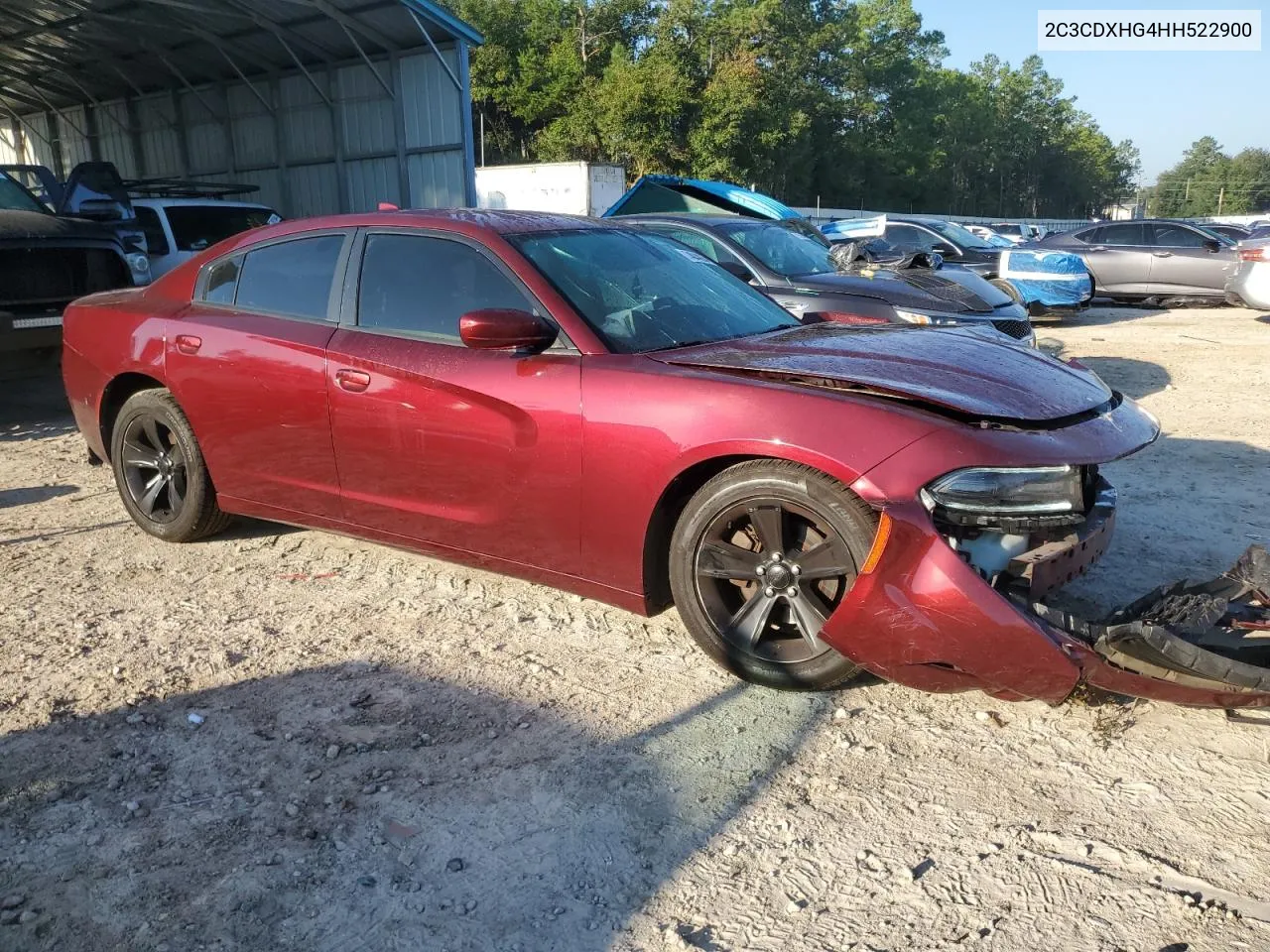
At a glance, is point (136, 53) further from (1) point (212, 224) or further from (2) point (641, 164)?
(2) point (641, 164)

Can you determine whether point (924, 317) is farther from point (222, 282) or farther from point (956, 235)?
point (956, 235)

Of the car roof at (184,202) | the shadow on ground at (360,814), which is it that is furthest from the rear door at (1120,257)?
the shadow on ground at (360,814)

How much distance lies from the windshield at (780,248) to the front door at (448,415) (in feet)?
14.7

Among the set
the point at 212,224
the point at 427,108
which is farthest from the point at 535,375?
the point at 427,108

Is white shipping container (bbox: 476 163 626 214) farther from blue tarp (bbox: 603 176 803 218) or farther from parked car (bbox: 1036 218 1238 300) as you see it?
parked car (bbox: 1036 218 1238 300)

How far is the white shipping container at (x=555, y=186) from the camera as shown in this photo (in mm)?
23219

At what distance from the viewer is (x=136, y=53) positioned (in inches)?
772

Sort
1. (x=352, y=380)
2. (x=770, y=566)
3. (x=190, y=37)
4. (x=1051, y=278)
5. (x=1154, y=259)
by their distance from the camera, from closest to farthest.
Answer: (x=770, y=566), (x=352, y=380), (x=1051, y=278), (x=1154, y=259), (x=190, y=37)

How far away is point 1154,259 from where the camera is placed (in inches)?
598

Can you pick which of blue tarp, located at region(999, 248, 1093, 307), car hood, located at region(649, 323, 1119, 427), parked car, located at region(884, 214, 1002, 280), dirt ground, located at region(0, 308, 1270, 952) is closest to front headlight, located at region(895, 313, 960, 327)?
dirt ground, located at region(0, 308, 1270, 952)

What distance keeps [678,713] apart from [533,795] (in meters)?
0.62

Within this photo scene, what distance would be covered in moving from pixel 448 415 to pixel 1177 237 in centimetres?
1521

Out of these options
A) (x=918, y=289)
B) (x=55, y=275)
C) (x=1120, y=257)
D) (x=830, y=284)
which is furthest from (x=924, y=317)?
(x=1120, y=257)

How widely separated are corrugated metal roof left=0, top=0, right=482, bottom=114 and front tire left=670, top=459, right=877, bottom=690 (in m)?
13.1
